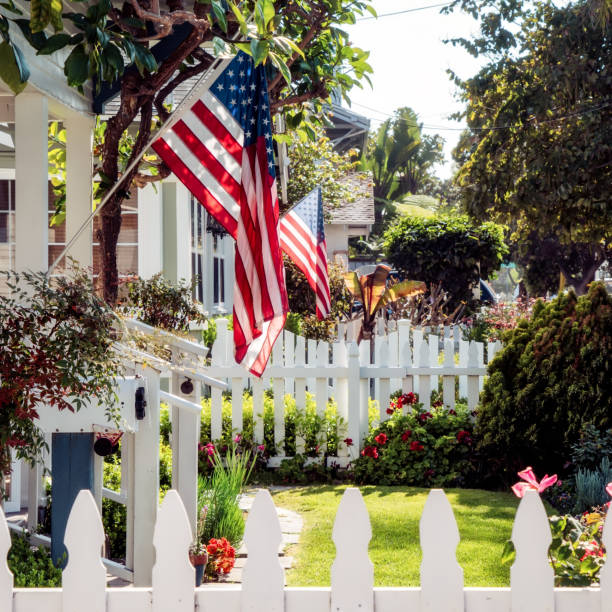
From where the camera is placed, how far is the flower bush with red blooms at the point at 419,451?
793cm

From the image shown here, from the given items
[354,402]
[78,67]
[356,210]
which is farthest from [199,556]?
[356,210]

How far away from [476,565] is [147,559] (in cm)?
216

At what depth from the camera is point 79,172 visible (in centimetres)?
558

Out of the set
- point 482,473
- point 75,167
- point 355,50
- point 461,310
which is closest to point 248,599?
point 75,167

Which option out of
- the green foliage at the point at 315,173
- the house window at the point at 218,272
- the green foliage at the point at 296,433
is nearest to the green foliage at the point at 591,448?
the green foliage at the point at 296,433

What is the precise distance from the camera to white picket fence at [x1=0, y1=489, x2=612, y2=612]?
8.71 feet

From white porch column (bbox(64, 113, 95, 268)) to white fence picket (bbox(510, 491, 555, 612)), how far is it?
3.68 meters

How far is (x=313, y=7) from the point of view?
600 centimetres

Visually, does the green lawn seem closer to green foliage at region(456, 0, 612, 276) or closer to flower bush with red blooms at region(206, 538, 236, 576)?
flower bush with red blooms at region(206, 538, 236, 576)

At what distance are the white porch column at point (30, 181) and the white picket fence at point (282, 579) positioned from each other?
226 centimetres

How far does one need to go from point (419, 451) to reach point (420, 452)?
0.02 m

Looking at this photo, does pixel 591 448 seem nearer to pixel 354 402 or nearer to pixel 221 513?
pixel 354 402

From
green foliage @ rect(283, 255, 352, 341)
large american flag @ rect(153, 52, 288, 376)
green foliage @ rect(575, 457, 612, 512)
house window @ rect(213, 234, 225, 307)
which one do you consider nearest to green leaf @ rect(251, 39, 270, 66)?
large american flag @ rect(153, 52, 288, 376)

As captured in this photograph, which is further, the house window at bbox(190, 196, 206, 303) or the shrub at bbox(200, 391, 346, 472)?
the house window at bbox(190, 196, 206, 303)
